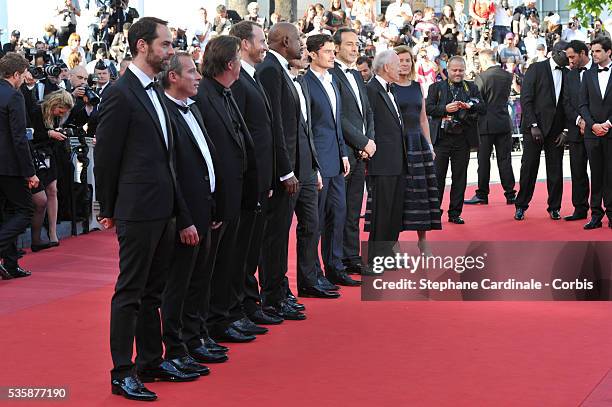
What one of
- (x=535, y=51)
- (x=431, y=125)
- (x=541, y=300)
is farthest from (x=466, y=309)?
(x=535, y=51)

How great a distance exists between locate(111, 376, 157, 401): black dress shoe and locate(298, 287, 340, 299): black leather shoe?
10.1 ft

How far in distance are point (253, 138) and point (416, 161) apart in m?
2.99

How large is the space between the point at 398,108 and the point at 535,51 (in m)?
18.6

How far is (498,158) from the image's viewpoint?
1507 cm

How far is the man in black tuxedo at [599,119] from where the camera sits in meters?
12.6

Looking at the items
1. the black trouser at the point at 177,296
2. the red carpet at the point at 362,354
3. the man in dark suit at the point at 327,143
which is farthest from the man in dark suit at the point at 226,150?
the man in dark suit at the point at 327,143

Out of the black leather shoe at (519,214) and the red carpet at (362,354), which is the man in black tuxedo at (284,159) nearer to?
the red carpet at (362,354)

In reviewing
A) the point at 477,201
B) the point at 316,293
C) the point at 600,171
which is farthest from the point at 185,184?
the point at 477,201

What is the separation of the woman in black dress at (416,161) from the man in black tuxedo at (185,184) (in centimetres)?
383

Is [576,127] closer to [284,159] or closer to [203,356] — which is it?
[284,159]

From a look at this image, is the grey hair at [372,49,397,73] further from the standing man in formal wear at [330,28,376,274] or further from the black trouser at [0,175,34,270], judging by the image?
the black trouser at [0,175,34,270]

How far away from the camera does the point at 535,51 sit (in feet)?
91.5

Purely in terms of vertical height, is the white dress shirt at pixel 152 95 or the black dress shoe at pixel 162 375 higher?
the white dress shirt at pixel 152 95

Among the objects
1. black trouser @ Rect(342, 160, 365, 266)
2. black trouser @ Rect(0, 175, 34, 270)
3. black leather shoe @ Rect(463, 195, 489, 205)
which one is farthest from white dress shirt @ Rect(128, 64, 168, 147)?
black leather shoe @ Rect(463, 195, 489, 205)
